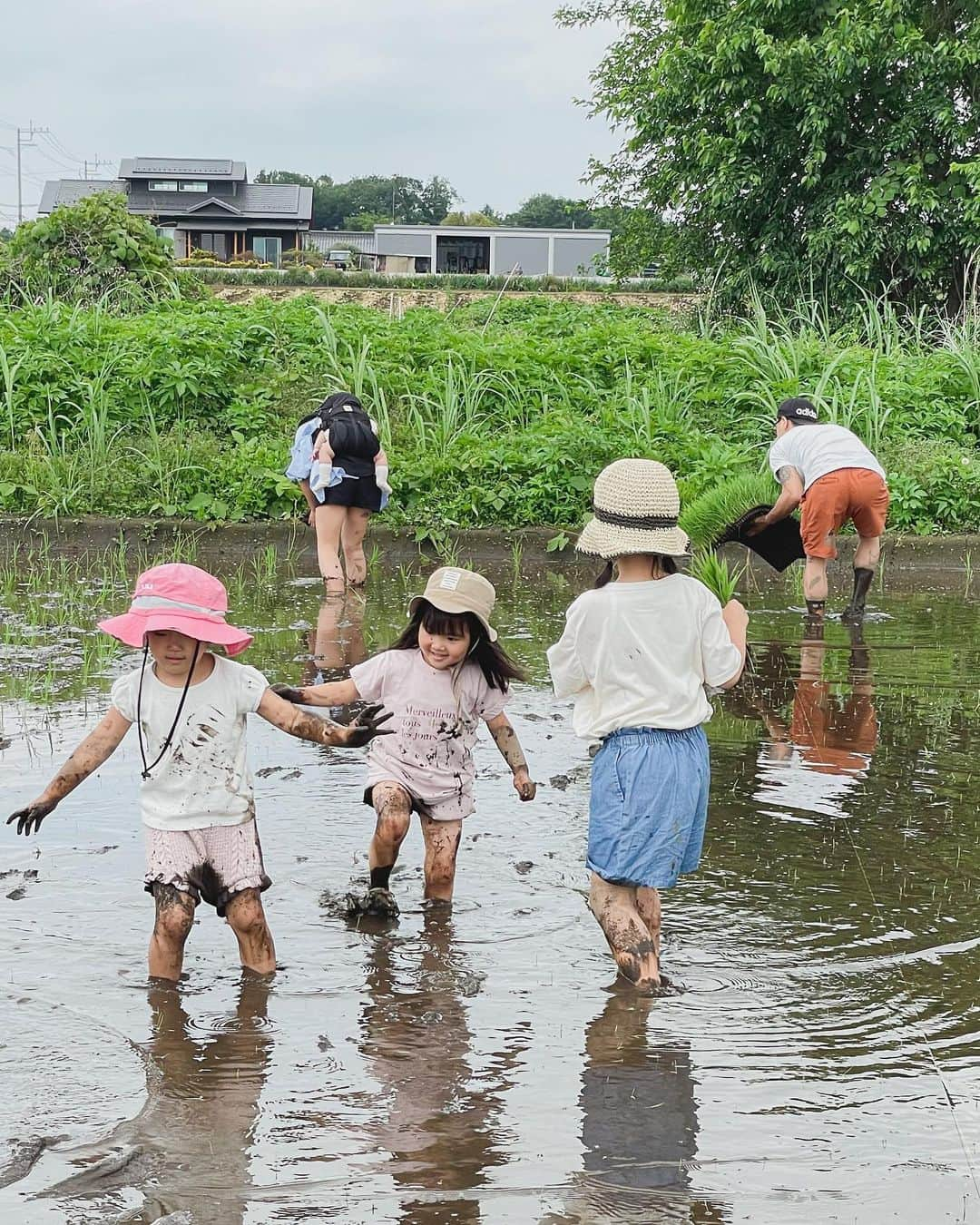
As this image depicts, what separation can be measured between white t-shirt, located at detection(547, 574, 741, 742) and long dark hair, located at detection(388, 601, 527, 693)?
524 mm

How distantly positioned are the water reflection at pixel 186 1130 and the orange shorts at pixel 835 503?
6470 millimetres

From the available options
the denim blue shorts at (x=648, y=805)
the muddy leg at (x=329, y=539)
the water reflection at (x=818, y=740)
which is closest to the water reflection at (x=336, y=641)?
the muddy leg at (x=329, y=539)

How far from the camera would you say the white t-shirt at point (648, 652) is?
172 inches

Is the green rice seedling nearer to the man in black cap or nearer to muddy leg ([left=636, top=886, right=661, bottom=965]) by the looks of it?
the man in black cap

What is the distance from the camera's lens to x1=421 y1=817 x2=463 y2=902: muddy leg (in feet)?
16.6

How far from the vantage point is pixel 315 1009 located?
14.1 feet

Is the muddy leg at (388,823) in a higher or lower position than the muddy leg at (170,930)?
higher

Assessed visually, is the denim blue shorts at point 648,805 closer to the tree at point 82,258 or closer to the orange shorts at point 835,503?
the orange shorts at point 835,503

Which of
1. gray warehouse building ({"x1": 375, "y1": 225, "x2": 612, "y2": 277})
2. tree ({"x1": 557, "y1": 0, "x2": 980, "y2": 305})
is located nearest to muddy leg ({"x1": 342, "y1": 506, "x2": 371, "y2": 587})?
tree ({"x1": 557, "y1": 0, "x2": 980, "y2": 305})

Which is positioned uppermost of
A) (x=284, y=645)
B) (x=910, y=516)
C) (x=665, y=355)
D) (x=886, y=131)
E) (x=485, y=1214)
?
(x=886, y=131)

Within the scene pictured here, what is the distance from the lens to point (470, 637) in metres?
4.95

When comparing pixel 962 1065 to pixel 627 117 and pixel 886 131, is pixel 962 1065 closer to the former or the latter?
pixel 886 131

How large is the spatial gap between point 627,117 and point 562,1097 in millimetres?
23062

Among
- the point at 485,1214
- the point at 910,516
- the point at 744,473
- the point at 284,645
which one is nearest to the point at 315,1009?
the point at 485,1214
